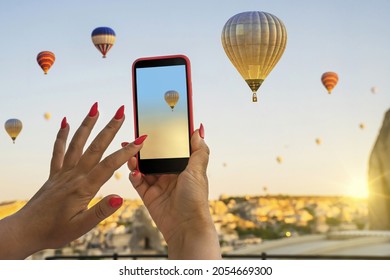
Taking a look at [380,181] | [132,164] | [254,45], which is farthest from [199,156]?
[380,181]

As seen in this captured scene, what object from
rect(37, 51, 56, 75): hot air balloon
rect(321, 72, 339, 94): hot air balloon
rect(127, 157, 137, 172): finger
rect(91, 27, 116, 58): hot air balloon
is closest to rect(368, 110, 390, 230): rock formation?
rect(321, 72, 339, 94): hot air balloon

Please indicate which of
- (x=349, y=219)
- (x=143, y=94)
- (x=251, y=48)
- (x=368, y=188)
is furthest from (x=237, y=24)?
(x=349, y=219)

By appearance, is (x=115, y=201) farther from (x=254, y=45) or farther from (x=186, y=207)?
(x=254, y=45)

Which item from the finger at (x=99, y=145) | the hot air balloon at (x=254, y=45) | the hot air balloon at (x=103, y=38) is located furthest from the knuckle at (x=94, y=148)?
the hot air balloon at (x=103, y=38)

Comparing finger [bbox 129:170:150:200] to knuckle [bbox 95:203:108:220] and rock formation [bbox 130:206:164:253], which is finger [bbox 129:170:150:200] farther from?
rock formation [bbox 130:206:164:253]

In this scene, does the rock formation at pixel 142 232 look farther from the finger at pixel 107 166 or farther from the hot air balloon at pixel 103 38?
the finger at pixel 107 166
